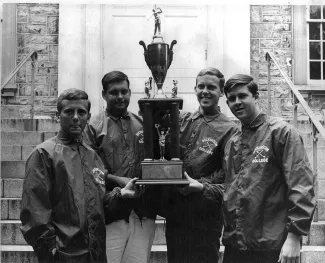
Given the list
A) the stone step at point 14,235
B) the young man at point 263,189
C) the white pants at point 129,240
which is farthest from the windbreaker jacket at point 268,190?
the stone step at point 14,235

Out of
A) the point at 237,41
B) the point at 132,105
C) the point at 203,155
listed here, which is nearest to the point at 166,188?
the point at 203,155

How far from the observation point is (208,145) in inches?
140

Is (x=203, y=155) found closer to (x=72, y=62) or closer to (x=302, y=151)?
(x=302, y=151)

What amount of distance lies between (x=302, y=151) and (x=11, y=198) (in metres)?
2.82

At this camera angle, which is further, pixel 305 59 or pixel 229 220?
pixel 305 59

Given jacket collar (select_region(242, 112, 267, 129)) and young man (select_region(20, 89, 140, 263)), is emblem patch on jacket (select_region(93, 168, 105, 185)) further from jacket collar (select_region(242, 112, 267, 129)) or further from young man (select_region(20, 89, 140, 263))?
jacket collar (select_region(242, 112, 267, 129))

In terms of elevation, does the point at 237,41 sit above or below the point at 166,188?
above

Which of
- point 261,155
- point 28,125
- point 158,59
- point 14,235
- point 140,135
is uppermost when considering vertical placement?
point 158,59

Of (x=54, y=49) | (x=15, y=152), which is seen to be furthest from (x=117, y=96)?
(x=54, y=49)

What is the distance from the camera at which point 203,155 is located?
3.53m

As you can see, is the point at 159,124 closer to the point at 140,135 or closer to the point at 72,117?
the point at 140,135

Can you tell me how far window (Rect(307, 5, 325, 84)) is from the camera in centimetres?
726

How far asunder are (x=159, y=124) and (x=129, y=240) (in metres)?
0.76

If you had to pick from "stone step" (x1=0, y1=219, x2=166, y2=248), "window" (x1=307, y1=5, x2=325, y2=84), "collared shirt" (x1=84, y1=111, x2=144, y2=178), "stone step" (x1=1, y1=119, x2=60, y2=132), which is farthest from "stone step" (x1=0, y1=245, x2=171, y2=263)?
"window" (x1=307, y1=5, x2=325, y2=84)
